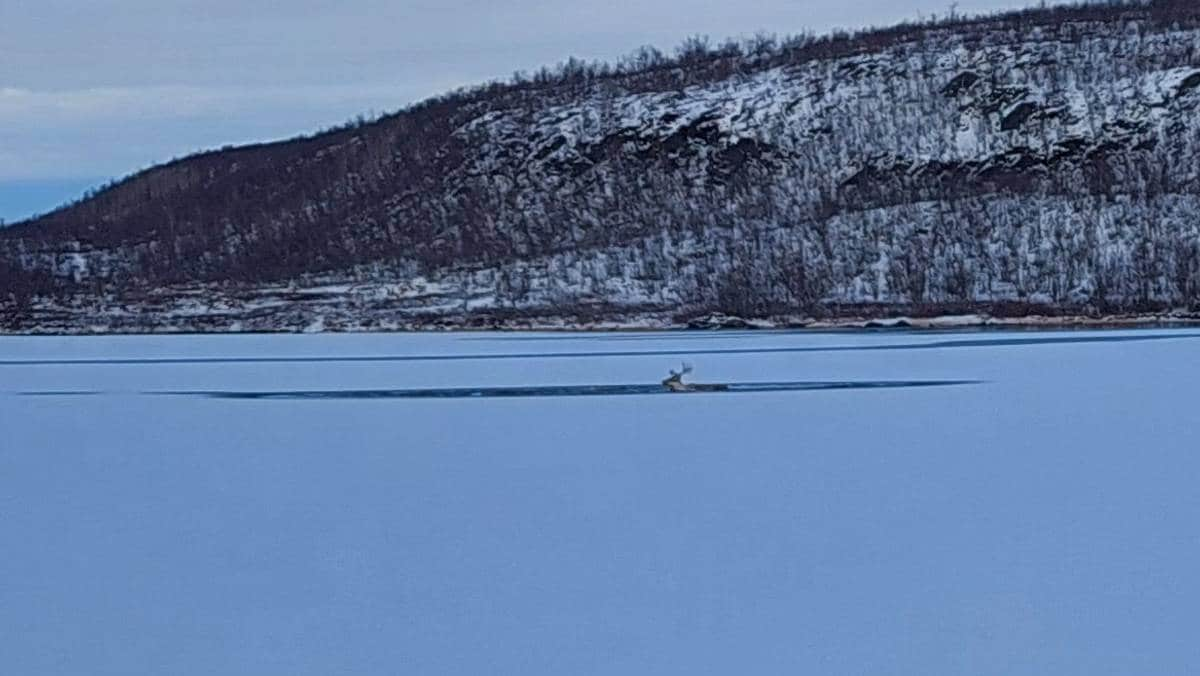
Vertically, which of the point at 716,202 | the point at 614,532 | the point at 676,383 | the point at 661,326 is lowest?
the point at 661,326

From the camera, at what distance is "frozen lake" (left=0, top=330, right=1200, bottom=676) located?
354 inches

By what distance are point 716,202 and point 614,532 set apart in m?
67.7

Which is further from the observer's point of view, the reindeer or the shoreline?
the shoreline

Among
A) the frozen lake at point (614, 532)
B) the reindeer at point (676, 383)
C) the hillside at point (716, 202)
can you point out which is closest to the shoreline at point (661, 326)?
the hillside at point (716, 202)

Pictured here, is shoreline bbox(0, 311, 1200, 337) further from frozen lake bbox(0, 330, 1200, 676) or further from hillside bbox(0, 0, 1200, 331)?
frozen lake bbox(0, 330, 1200, 676)

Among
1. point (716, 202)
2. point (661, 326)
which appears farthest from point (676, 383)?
point (716, 202)

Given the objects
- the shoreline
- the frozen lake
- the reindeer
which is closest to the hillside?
the shoreline

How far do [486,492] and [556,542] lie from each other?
104 inches

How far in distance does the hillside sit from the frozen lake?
3592cm

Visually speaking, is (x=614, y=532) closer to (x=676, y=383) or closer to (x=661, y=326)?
(x=676, y=383)

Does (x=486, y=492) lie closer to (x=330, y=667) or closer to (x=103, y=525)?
(x=103, y=525)

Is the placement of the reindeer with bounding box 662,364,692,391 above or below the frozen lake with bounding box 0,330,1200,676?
below

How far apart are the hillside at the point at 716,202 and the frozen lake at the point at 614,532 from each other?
35.9 metres

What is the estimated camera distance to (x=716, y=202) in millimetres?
79438
